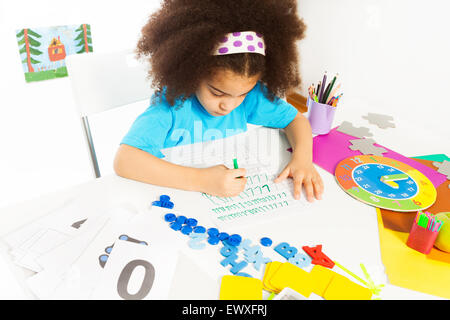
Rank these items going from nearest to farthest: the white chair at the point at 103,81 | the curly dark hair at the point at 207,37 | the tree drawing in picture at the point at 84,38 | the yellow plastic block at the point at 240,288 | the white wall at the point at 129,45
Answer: the yellow plastic block at the point at 240,288 → the curly dark hair at the point at 207,37 → the white chair at the point at 103,81 → the white wall at the point at 129,45 → the tree drawing in picture at the point at 84,38

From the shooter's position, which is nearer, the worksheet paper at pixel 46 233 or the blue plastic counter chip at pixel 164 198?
the worksheet paper at pixel 46 233

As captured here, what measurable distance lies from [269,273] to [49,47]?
1.91 m

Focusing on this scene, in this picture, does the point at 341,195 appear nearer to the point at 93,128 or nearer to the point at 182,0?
the point at 182,0

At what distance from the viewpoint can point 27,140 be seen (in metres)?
1.85


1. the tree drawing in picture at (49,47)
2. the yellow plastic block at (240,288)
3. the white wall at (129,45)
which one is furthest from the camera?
the tree drawing in picture at (49,47)

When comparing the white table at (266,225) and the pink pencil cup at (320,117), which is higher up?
the pink pencil cup at (320,117)

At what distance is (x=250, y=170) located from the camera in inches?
30.4

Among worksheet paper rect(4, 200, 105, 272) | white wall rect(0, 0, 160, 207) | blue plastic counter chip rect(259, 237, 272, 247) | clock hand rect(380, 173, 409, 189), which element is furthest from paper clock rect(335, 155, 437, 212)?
white wall rect(0, 0, 160, 207)

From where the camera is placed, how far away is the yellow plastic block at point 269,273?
50 centimetres

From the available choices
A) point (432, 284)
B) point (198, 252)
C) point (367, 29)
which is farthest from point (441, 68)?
point (198, 252)

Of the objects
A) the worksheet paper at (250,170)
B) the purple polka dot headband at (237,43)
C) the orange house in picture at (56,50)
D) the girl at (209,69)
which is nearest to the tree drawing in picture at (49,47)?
the orange house in picture at (56,50)

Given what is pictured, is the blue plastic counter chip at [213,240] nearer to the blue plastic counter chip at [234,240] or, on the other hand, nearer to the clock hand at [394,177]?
the blue plastic counter chip at [234,240]

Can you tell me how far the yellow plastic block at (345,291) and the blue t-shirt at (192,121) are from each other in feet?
1.57

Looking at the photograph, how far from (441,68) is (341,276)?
1225mm
